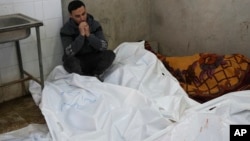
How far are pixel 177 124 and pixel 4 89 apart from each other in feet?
5.21

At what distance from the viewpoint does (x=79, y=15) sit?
252 centimetres

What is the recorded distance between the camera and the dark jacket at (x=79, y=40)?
2.53 meters

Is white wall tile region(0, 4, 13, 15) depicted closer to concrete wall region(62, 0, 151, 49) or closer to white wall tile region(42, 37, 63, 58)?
white wall tile region(42, 37, 63, 58)

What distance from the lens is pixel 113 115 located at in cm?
208

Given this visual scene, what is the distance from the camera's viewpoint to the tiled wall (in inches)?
101

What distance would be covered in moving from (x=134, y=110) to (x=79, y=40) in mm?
796

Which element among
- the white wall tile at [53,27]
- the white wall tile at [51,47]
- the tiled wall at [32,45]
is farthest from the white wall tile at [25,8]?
the white wall tile at [51,47]

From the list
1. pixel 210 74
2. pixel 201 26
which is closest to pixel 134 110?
pixel 210 74

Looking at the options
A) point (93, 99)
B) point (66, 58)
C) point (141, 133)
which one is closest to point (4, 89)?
point (66, 58)

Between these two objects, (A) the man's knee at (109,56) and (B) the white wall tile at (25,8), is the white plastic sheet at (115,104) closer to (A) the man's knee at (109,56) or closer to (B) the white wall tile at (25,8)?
(A) the man's knee at (109,56)

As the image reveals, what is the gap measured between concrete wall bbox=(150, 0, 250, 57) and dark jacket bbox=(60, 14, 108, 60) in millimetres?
1021

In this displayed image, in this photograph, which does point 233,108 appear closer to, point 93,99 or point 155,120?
point 155,120

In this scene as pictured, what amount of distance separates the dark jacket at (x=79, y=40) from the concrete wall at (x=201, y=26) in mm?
1021

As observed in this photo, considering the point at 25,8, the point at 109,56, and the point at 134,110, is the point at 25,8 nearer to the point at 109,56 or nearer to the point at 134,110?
the point at 109,56
